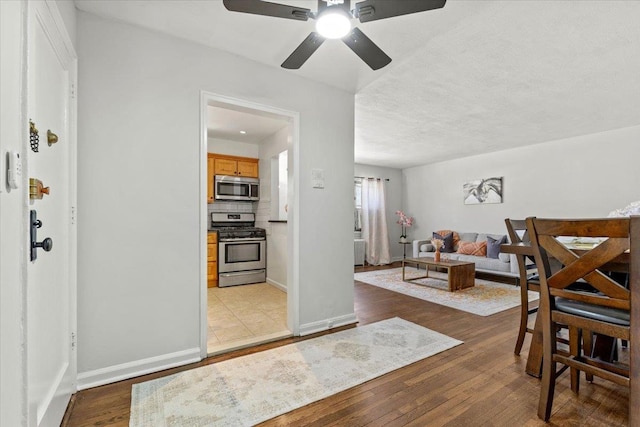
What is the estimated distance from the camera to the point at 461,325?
2.97 metres

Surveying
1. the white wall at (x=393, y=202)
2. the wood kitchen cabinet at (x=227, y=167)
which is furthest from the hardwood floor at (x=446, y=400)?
the white wall at (x=393, y=202)

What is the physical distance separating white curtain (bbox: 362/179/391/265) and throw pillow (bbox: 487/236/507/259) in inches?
90.8

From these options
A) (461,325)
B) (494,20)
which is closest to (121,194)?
(494,20)

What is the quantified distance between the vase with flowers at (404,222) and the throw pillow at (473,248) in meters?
1.44

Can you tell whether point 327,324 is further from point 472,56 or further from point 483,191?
point 483,191

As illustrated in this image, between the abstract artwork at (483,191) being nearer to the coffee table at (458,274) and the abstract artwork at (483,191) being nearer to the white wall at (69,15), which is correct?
the coffee table at (458,274)

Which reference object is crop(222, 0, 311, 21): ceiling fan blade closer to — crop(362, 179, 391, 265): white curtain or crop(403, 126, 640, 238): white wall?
crop(403, 126, 640, 238): white wall

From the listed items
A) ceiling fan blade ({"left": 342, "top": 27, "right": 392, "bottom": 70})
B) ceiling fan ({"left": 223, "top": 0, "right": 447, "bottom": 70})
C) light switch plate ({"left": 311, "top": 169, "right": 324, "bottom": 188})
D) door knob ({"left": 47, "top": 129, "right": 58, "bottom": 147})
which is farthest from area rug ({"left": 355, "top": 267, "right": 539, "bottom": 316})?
door knob ({"left": 47, "top": 129, "right": 58, "bottom": 147})

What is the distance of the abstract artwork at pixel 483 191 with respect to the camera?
226 inches

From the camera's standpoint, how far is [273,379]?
6.43 ft

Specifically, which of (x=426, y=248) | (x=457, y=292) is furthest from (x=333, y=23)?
(x=426, y=248)

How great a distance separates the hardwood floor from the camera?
5.15ft

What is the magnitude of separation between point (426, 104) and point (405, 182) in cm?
438

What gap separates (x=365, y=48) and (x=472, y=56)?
52.5 inches
